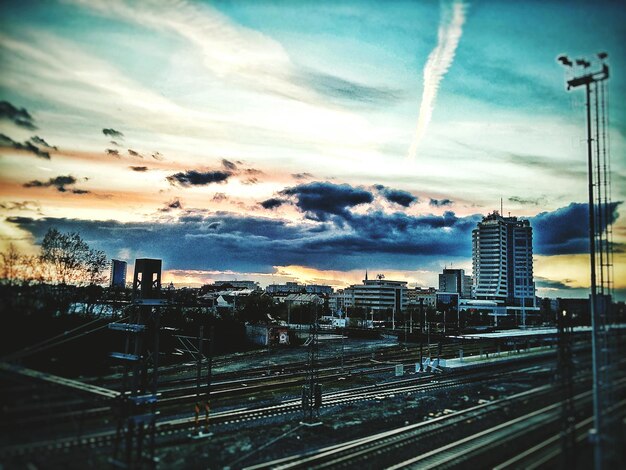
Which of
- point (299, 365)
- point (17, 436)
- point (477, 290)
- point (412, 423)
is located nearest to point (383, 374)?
point (299, 365)

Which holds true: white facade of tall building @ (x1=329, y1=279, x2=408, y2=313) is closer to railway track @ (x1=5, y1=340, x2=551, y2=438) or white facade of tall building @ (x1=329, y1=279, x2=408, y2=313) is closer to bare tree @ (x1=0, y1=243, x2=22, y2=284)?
railway track @ (x1=5, y1=340, x2=551, y2=438)

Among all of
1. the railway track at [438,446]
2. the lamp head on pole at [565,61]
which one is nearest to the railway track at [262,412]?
the railway track at [438,446]

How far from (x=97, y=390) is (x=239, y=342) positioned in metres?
49.1

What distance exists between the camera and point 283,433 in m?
22.2

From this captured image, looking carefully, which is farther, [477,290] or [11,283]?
[477,290]

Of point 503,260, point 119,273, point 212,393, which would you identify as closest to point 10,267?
point 212,393

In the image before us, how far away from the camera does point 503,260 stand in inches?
6417

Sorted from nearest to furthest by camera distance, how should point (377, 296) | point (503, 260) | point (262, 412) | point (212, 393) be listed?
point (262, 412), point (212, 393), point (503, 260), point (377, 296)

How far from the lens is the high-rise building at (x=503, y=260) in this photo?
527 ft

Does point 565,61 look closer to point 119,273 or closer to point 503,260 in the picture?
point 119,273

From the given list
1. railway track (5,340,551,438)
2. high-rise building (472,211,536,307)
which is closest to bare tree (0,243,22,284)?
railway track (5,340,551,438)

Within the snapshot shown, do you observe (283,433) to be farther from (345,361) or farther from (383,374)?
(345,361)

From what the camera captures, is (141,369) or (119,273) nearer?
(141,369)

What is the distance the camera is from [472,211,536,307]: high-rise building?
16050 centimetres
